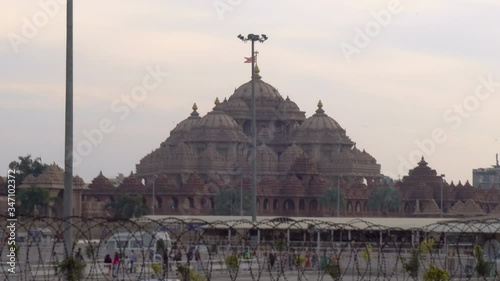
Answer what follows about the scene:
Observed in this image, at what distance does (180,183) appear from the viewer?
134 meters

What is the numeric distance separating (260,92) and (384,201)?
1175 inches

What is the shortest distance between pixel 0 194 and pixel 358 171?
172 ft

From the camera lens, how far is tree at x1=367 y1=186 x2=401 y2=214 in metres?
130

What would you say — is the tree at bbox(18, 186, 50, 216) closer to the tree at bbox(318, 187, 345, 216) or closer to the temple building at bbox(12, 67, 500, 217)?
the temple building at bbox(12, 67, 500, 217)

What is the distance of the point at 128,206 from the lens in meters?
107

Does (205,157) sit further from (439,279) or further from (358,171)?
(439,279)

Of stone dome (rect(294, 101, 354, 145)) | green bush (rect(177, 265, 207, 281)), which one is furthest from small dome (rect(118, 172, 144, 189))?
green bush (rect(177, 265, 207, 281))

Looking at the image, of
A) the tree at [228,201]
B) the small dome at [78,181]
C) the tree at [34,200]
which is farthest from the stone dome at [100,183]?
the tree at [34,200]

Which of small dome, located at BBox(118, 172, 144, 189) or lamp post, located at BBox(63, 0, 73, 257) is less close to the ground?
small dome, located at BBox(118, 172, 144, 189)

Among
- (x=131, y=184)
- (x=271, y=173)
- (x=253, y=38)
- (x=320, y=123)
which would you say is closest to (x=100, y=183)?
(x=131, y=184)

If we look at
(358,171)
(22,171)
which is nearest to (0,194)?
(22,171)

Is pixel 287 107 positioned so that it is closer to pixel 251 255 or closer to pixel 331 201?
pixel 331 201

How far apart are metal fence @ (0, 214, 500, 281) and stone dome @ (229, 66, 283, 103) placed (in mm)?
102384

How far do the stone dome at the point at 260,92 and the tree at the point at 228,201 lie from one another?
35.2 m
